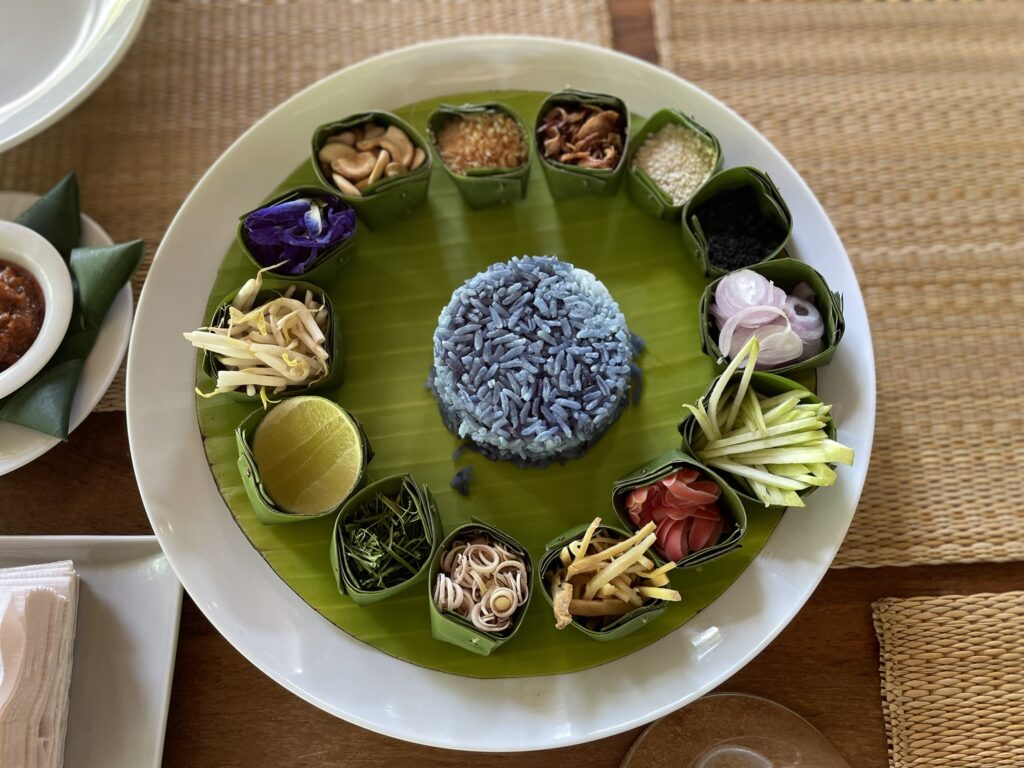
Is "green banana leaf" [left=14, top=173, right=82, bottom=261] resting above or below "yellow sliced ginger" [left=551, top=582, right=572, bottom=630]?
above

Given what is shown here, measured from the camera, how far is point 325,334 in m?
2.09

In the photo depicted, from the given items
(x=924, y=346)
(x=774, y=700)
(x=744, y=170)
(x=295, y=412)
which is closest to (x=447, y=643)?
(x=295, y=412)

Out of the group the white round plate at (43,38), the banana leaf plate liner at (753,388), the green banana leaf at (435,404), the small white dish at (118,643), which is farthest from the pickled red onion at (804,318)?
the white round plate at (43,38)

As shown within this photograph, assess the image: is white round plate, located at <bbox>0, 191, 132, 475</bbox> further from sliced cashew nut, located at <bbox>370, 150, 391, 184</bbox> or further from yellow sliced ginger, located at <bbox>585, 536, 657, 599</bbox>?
yellow sliced ginger, located at <bbox>585, 536, 657, 599</bbox>

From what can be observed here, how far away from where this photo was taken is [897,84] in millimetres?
2729

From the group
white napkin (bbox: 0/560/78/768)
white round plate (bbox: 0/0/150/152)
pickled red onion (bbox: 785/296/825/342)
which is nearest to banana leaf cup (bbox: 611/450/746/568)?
pickled red onion (bbox: 785/296/825/342)

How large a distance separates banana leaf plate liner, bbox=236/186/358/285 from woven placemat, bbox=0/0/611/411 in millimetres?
584

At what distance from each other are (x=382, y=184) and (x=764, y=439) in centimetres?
118

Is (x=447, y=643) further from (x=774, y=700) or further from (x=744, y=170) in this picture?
(x=744, y=170)

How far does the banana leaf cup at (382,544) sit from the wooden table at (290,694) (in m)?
0.47

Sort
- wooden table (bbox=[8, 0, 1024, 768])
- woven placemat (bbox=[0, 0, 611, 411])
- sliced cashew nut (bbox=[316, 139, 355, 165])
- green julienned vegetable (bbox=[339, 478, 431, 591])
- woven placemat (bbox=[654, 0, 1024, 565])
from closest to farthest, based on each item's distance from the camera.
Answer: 1. green julienned vegetable (bbox=[339, 478, 431, 591])
2. wooden table (bbox=[8, 0, 1024, 768])
3. sliced cashew nut (bbox=[316, 139, 355, 165])
4. woven placemat (bbox=[654, 0, 1024, 565])
5. woven placemat (bbox=[0, 0, 611, 411])

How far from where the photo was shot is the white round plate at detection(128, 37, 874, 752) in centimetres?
193

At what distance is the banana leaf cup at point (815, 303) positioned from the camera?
6.72 ft

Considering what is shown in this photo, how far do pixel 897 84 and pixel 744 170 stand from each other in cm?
102
